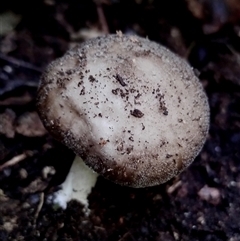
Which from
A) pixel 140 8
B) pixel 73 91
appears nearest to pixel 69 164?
pixel 73 91

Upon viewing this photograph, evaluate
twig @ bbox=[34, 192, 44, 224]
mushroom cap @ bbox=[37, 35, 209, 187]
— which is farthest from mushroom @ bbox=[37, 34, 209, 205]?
twig @ bbox=[34, 192, 44, 224]

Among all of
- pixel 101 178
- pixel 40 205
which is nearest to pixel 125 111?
pixel 101 178

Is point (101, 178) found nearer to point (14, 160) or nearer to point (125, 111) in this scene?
point (14, 160)

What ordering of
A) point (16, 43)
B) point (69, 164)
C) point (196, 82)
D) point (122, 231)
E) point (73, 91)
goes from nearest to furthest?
point (73, 91)
point (196, 82)
point (122, 231)
point (69, 164)
point (16, 43)

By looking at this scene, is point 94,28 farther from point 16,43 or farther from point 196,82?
point 196,82

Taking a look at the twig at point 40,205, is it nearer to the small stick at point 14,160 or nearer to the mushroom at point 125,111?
the small stick at point 14,160

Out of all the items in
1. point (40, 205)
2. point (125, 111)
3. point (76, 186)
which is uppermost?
point (125, 111)
